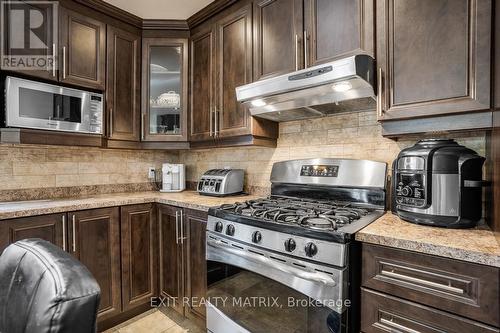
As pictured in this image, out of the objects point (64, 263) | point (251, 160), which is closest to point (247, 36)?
point (251, 160)

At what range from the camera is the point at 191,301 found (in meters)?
1.97

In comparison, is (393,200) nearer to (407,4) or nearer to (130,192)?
(407,4)

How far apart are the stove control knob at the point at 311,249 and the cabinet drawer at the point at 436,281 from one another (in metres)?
0.20

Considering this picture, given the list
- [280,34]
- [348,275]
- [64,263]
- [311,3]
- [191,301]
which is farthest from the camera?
[191,301]

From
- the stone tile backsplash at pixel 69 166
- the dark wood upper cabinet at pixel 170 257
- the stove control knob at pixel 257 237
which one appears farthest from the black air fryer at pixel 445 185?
the stone tile backsplash at pixel 69 166

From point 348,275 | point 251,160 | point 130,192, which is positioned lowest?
point 348,275

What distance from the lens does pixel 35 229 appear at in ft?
5.37

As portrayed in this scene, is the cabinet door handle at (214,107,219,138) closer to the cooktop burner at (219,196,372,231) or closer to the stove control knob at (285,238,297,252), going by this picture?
the cooktop burner at (219,196,372,231)

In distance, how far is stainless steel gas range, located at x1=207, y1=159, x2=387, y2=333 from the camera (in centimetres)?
112

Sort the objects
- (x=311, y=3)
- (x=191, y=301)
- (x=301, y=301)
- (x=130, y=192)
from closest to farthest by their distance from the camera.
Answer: (x=301, y=301) → (x=311, y=3) → (x=191, y=301) → (x=130, y=192)

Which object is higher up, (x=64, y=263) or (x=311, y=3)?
(x=311, y=3)

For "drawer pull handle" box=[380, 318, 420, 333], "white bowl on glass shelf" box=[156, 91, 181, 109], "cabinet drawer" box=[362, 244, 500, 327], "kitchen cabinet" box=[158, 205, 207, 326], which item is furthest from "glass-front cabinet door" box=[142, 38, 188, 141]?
"drawer pull handle" box=[380, 318, 420, 333]

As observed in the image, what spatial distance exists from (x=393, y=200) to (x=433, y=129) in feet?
1.41

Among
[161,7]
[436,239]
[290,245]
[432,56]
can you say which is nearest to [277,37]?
[432,56]
